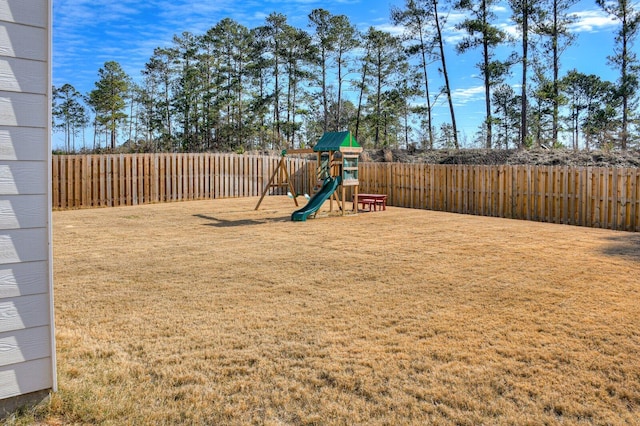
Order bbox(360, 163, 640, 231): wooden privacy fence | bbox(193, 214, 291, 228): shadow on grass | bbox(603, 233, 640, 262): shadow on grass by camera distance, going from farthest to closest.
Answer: bbox(193, 214, 291, 228): shadow on grass < bbox(360, 163, 640, 231): wooden privacy fence < bbox(603, 233, 640, 262): shadow on grass

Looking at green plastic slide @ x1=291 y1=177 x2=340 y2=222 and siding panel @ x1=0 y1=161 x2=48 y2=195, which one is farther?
green plastic slide @ x1=291 y1=177 x2=340 y2=222

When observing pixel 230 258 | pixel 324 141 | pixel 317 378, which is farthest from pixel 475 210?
pixel 317 378

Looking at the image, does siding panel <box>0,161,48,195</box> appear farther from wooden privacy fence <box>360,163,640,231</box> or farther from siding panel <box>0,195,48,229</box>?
wooden privacy fence <box>360,163,640,231</box>

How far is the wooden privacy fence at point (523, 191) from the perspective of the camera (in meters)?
10.7

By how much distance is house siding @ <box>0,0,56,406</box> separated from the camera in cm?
269

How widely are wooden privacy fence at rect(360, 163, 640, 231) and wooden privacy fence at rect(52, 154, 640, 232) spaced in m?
0.02

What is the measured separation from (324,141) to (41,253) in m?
11.3

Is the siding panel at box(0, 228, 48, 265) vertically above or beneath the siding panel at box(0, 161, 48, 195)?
beneath

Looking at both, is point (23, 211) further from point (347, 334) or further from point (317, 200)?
point (317, 200)

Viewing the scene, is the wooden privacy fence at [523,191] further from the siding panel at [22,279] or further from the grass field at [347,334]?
the siding panel at [22,279]

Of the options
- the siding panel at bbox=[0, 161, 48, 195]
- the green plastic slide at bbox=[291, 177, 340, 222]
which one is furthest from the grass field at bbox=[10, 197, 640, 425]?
the green plastic slide at bbox=[291, 177, 340, 222]

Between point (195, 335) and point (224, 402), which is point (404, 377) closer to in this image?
point (224, 402)

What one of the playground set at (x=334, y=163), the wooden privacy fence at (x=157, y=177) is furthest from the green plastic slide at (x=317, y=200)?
the wooden privacy fence at (x=157, y=177)

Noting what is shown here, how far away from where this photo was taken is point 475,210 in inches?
543
